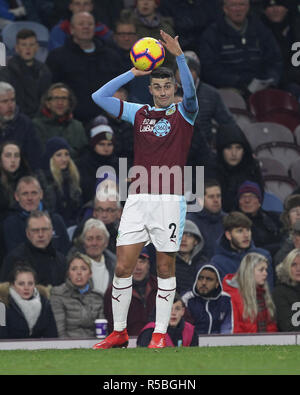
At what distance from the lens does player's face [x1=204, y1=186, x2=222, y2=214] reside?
42.4 ft

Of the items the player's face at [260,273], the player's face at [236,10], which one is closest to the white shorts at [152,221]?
the player's face at [260,273]

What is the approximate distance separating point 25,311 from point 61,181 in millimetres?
2573

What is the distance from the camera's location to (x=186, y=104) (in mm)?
8797

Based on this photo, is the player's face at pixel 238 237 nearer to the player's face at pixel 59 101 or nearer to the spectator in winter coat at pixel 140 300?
the spectator in winter coat at pixel 140 300

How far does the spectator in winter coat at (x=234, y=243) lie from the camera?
12297 mm

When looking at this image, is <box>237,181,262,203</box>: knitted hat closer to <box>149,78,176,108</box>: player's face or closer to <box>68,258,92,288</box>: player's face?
<box>68,258,92,288</box>: player's face

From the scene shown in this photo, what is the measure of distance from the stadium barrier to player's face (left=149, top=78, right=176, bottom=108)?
2.26m

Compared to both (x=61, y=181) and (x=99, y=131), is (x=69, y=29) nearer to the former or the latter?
(x=99, y=131)

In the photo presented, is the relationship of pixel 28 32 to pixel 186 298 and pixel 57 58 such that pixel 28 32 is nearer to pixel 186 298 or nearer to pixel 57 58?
pixel 57 58

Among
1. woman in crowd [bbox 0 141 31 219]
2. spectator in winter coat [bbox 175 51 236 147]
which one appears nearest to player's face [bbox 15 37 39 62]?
woman in crowd [bbox 0 141 31 219]

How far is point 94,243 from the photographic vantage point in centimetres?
1203

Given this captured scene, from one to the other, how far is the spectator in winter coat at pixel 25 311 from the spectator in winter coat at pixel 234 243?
2354 mm

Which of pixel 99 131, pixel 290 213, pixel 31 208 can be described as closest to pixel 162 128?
pixel 31 208
